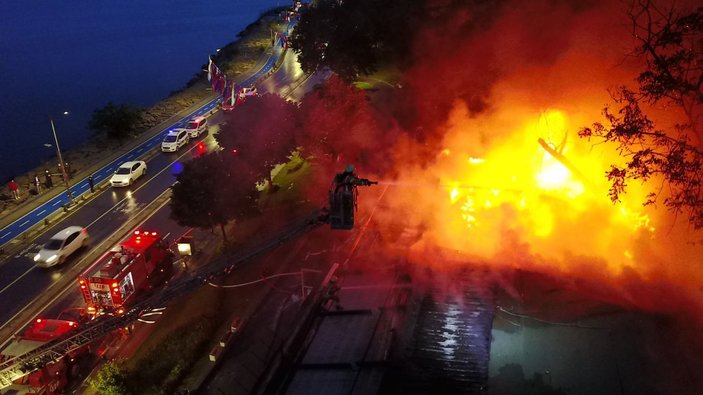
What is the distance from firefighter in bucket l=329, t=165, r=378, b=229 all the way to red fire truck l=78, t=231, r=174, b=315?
8934mm

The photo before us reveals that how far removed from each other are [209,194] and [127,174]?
36.6 feet

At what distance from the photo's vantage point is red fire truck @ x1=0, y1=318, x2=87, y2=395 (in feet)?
44.8

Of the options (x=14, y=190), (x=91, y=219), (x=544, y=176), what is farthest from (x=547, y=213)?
(x=14, y=190)

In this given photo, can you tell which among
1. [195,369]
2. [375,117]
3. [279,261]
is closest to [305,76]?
[375,117]

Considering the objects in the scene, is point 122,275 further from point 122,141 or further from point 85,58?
point 85,58

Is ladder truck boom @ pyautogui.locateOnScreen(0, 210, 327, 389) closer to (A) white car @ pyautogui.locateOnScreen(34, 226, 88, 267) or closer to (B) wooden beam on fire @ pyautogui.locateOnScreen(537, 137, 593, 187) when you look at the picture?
(A) white car @ pyautogui.locateOnScreen(34, 226, 88, 267)

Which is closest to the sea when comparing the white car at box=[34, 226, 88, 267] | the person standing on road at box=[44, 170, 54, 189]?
the person standing on road at box=[44, 170, 54, 189]

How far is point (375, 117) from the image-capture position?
99.3 ft

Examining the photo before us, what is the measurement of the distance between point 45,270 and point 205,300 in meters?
7.48

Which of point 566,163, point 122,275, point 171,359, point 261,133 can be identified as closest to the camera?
point 171,359

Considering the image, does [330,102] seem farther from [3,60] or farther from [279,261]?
[3,60]

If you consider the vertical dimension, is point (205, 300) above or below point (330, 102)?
below

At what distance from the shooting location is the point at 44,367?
13.6m

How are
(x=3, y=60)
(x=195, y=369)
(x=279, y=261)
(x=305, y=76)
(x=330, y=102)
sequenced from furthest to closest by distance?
(x=3, y=60), (x=305, y=76), (x=330, y=102), (x=279, y=261), (x=195, y=369)
